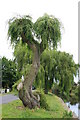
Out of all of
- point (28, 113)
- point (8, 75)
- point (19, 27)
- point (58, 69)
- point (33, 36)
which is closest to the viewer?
point (28, 113)

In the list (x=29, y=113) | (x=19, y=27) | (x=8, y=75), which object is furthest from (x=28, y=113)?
(x=8, y=75)

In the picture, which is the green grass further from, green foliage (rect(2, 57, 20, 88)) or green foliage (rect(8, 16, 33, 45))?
green foliage (rect(2, 57, 20, 88))

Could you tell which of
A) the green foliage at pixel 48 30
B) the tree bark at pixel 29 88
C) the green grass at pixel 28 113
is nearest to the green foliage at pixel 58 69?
the tree bark at pixel 29 88

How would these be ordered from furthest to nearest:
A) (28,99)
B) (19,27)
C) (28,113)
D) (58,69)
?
1. (58,69)
2. (19,27)
3. (28,99)
4. (28,113)

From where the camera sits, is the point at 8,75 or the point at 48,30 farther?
the point at 8,75

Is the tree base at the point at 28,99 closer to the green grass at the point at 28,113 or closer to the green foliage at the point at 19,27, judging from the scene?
the green grass at the point at 28,113

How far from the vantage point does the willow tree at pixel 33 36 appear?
670 cm

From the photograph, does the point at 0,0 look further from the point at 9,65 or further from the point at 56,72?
the point at 9,65

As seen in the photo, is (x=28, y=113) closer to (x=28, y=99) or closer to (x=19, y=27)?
(x=28, y=99)

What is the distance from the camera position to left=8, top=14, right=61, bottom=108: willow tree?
670 cm

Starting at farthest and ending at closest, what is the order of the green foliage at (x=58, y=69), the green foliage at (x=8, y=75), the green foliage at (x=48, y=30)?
the green foliage at (x=8, y=75)
the green foliage at (x=58, y=69)
the green foliage at (x=48, y=30)

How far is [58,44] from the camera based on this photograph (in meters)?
7.07

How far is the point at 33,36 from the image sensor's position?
703 cm

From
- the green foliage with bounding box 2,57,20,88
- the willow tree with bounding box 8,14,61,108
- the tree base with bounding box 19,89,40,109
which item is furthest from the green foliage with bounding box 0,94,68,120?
the green foliage with bounding box 2,57,20,88
